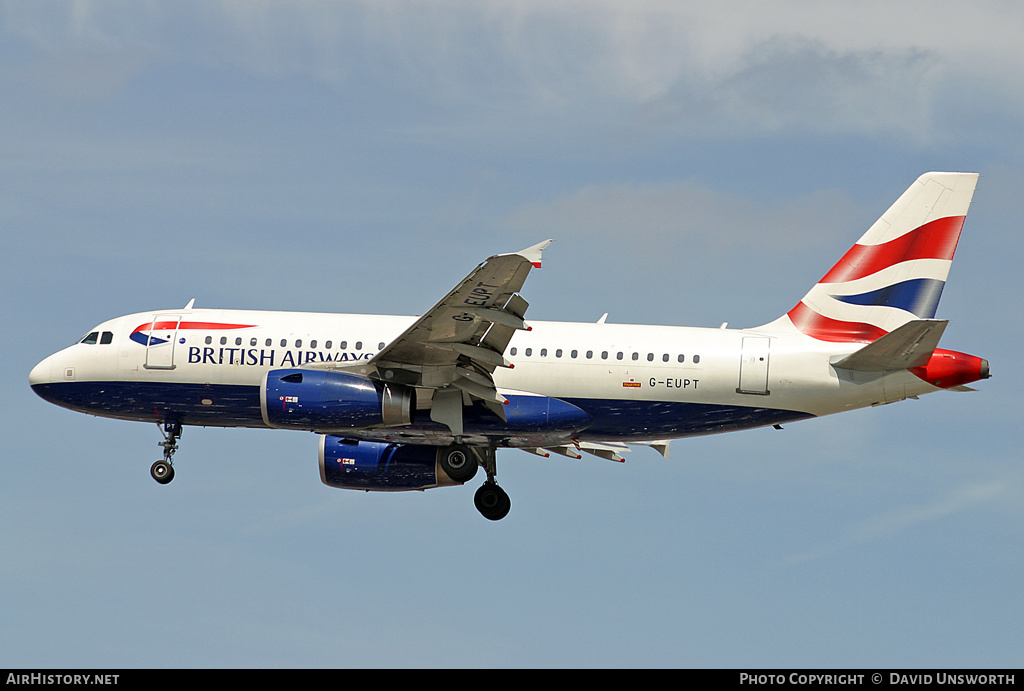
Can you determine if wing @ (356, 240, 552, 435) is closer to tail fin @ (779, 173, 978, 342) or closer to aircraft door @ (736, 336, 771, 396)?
aircraft door @ (736, 336, 771, 396)

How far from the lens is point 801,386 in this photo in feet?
125

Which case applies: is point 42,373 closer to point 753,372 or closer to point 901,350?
point 753,372

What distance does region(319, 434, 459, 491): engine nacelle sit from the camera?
43.3m

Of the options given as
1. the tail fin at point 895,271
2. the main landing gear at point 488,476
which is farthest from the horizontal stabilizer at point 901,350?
the main landing gear at point 488,476

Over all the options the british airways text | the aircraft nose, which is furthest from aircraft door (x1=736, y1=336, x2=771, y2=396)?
the aircraft nose

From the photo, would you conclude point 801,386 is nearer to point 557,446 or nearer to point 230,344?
point 557,446

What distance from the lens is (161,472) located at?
40.3m

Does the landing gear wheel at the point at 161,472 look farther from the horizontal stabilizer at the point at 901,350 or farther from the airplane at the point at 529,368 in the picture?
the horizontal stabilizer at the point at 901,350

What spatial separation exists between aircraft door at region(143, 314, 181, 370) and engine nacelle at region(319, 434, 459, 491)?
660cm
